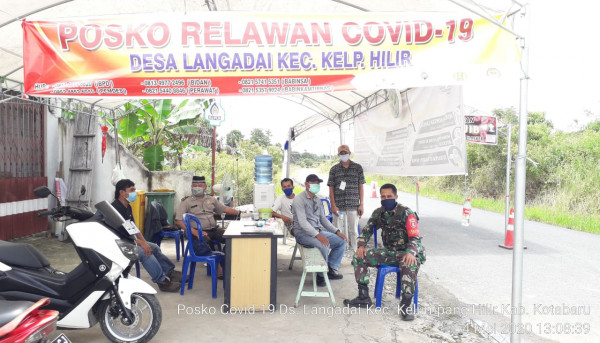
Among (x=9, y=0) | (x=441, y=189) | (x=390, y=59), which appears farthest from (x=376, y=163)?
(x=441, y=189)

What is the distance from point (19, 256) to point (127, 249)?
0.82 metres

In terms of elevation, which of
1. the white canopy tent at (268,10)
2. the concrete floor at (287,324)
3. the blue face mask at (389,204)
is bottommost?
the concrete floor at (287,324)

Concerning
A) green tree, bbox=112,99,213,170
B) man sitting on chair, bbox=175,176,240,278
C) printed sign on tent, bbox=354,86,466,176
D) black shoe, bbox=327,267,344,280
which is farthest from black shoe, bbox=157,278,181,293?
green tree, bbox=112,99,213,170

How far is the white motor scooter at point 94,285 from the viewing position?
10.9ft

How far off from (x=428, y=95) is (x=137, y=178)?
6616mm

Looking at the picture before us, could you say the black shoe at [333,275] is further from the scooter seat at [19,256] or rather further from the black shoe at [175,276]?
the scooter seat at [19,256]

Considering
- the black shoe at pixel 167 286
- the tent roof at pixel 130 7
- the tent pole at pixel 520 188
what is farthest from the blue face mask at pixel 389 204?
the black shoe at pixel 167 286

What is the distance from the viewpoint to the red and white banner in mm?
3721

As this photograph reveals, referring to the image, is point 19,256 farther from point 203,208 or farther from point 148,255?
point 203,208

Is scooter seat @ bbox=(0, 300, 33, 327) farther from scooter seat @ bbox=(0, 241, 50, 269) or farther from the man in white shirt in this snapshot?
the man in white shirt

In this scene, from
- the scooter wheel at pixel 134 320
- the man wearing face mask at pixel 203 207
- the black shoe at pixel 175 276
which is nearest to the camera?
the scooter wheel at pixel 134 320

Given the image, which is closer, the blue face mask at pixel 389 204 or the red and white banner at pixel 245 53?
the red and white banner at pixel 245 53

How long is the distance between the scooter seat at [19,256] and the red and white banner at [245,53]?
1.50 m

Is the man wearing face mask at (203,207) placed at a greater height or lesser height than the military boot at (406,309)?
greater
